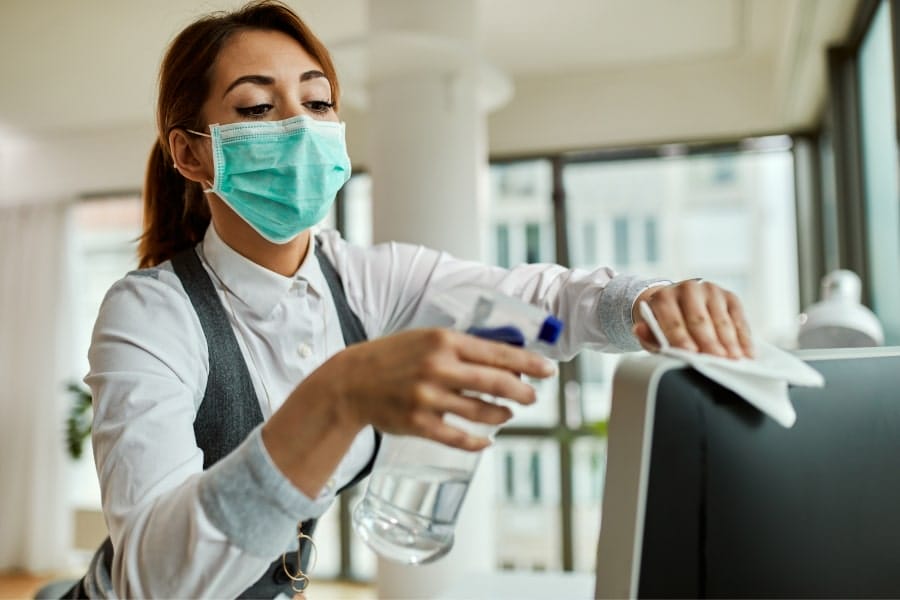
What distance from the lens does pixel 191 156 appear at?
1147mm

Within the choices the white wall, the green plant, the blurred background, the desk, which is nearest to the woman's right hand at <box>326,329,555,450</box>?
the desk

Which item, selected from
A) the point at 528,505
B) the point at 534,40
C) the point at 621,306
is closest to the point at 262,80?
the point at 621,306

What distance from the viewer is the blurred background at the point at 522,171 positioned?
295 cm

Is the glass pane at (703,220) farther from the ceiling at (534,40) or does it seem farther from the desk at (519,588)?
the desk at (519,588)

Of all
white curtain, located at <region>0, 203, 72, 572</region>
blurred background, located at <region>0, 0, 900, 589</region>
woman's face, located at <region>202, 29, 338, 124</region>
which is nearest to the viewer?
woman's face, located at <region>202, 29, 338, 124</region>

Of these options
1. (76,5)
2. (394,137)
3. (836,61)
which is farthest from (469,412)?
(76,5)

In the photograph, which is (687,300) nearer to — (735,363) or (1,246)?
(735,363)

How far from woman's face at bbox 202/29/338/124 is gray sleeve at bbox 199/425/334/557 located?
0.55 m

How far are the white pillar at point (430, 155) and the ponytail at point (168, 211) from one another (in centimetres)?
173

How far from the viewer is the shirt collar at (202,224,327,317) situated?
107 cm

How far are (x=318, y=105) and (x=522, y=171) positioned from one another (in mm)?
3452

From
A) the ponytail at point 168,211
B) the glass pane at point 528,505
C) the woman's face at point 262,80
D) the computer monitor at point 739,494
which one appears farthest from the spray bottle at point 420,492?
the glass pane at point 528,505

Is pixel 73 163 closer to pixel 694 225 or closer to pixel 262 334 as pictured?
pixel 694 225

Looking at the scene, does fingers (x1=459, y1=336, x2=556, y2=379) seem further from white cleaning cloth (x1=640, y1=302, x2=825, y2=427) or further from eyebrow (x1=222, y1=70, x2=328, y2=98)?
eyebrow (x1=222, y1=70, x2=328, y2=98)
